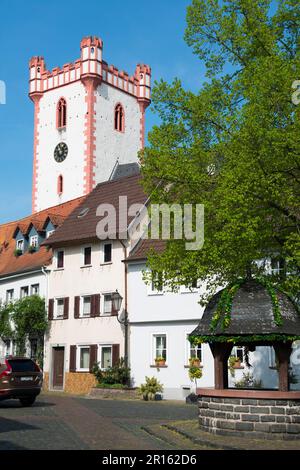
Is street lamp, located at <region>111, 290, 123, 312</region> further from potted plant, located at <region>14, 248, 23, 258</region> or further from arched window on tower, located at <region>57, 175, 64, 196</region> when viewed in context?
arched window on tower, located at <region>57, 175, 64, 196</region>

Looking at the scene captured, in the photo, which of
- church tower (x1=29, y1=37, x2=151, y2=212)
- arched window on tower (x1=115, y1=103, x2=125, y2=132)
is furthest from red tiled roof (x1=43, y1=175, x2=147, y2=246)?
arched window on tower (x1=115, y1=103, x2=125, y2=132)

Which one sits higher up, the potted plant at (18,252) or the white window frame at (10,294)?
the potted plant at (18,252)

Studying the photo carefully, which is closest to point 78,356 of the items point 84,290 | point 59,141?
point 84,290

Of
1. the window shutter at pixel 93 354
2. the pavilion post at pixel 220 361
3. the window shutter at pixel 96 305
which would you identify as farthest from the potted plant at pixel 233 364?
the pavilion post at pixel 220 361

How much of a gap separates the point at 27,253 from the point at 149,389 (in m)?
16.0

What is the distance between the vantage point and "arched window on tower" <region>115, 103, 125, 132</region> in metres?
55.9

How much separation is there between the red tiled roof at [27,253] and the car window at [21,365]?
14133 millimetres

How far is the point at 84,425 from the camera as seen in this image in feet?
56.6

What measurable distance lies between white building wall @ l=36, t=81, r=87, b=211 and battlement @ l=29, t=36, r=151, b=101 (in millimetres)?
838

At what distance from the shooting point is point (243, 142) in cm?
1588

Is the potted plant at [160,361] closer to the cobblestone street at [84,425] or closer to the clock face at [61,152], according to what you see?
the cobblestone street at [84,425]

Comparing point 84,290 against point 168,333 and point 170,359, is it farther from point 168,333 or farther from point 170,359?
point 170,359

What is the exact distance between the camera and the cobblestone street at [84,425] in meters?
13.4
